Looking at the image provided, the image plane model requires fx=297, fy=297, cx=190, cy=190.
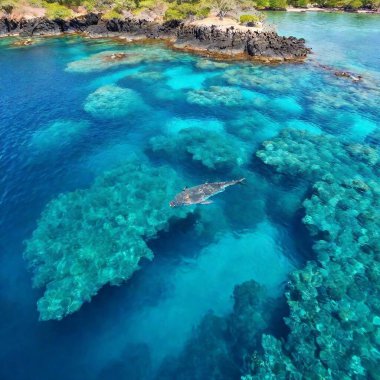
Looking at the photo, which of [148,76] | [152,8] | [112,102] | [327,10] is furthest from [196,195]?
[327,10]

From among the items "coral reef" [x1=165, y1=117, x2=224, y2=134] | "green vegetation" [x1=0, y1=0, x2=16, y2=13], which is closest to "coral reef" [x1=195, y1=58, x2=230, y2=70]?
"coral reef" [x1=165, y1=117, x2=224, y2=134]

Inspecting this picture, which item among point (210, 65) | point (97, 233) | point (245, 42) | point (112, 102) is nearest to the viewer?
point (97, 233)

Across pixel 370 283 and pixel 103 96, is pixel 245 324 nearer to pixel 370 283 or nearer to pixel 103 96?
pixel 370 283

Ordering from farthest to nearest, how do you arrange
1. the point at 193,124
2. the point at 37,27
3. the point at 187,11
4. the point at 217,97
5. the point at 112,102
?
1. the point at 37,27
2. the point at 187,11
3. the point at 217,97
4. the point at 112,102
5. the point at 193,124

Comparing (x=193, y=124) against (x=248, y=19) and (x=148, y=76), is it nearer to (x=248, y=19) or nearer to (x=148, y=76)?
(x=148, y=76)

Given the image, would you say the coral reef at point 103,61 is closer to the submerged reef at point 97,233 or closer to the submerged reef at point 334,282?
the submerged reef at point 97,233

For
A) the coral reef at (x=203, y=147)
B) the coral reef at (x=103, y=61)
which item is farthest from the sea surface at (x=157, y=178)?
the coral reef at (x=103, y=61)

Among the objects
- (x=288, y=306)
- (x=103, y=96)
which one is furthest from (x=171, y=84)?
(x=288, y=306)
